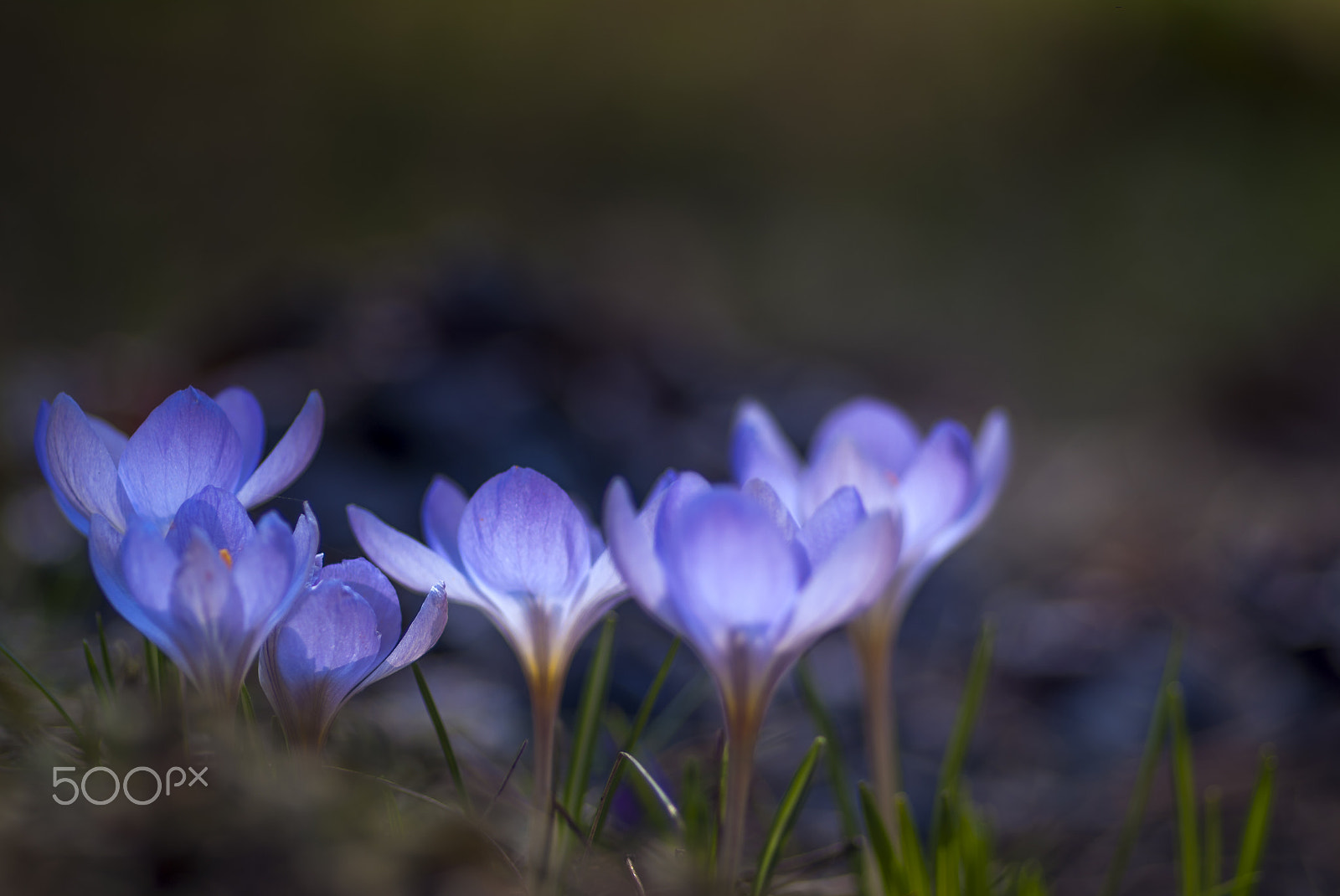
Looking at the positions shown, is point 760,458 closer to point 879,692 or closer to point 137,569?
point 879,692

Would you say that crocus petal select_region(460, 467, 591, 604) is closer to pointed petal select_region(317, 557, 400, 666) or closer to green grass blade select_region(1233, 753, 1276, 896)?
pointed petal select_region(317, 557, 400, 666)

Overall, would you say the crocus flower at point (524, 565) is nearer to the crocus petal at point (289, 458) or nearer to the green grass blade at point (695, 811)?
the crocus petal at point (289, 458)

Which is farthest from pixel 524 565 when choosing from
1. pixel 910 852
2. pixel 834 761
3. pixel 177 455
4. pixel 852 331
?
pixel 852 331

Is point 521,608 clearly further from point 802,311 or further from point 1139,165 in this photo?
point 1139,165

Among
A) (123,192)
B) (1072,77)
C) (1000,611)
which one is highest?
(1072,77)

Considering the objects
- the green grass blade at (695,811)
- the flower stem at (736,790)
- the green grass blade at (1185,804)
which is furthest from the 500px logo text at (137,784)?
the green grass blade at (1185,804)

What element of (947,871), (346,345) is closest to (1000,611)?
(346,345)
